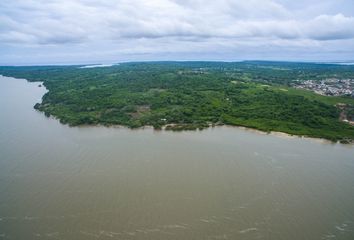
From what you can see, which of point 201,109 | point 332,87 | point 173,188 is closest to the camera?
point 173,188

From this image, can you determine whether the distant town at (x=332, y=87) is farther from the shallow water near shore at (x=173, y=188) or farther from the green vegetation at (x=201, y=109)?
the shallow water near shore at (x=173, y=188)

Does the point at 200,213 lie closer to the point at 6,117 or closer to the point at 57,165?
the point at 57,165

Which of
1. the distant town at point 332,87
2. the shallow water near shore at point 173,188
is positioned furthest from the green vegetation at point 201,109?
the distant town at point 332,87

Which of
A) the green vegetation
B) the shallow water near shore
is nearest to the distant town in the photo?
the green vegetation

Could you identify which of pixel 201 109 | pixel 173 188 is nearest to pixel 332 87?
pixel 201 109

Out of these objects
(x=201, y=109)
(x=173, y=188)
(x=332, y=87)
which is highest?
(x=332, y=87)

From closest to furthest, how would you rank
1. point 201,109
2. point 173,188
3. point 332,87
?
point 173,188
point 201,109
point 332,87

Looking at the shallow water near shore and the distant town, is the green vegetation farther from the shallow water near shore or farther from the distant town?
the distant town

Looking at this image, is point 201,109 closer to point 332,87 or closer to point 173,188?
point 173,188

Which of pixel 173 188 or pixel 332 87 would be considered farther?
pixel 332 87
